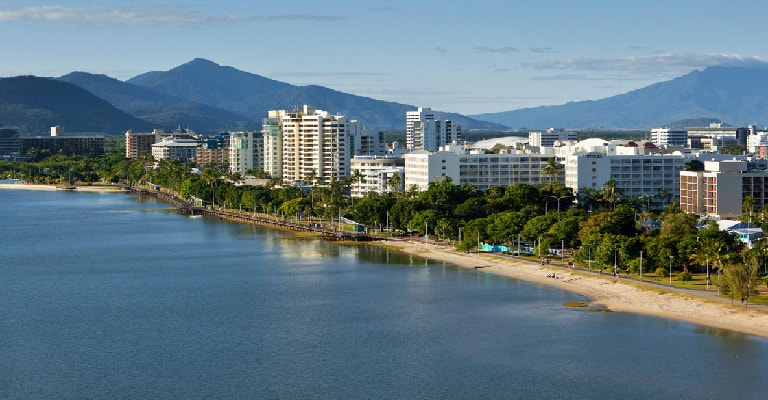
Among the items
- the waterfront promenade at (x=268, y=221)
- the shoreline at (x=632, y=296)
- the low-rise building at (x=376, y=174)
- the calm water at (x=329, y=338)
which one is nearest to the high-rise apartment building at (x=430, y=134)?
the waterfront promenade at (x=268, y=221)

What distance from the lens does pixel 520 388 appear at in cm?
4066

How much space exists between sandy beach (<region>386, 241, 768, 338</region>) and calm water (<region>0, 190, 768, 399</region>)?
52.1 inches

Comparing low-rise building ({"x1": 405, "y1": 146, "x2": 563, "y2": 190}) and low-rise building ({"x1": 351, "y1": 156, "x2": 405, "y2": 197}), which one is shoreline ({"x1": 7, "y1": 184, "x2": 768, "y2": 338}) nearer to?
low-rise building ({"x1": 405, "y1": 146, "x2": 563, "y2": 190})

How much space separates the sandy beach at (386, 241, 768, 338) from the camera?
50.7m

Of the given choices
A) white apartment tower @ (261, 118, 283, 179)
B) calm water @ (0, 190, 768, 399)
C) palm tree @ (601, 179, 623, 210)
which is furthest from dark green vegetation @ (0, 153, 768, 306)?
white apartment tower @ (261, 118, 283, 179)

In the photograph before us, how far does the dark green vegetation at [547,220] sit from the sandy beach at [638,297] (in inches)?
62.6

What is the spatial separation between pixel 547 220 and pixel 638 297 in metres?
19.0

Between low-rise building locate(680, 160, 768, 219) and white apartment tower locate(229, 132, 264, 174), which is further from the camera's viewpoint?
white apartment tower locate(229, 132, 264, 174)

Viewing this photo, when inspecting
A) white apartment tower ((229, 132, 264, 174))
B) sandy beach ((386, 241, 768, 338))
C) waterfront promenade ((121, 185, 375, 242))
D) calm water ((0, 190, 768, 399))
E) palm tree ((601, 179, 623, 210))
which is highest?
white apartment tower ((229, 132, 264, 174))

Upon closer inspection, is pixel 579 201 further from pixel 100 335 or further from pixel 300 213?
pixel 100 335

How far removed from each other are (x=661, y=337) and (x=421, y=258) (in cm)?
3074

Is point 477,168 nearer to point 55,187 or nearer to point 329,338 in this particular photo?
point 329,338

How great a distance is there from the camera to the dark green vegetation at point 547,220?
202 feet

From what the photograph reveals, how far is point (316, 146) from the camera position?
464 ft
